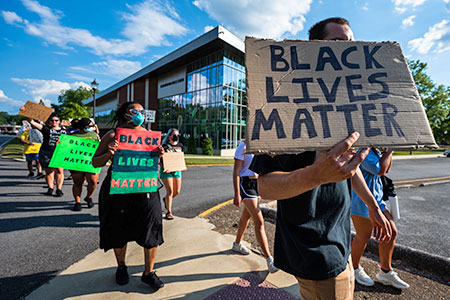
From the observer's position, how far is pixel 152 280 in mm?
2256

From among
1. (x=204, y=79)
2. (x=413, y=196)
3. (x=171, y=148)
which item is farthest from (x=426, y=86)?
(x=171, y=148)

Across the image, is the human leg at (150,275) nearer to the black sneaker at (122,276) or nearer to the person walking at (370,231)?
the black sneaker at (122,276)

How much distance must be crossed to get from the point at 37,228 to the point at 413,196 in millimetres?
9379

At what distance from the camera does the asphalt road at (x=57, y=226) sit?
2.61 metres

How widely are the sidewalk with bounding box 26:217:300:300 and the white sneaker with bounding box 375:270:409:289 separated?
3.21 ft

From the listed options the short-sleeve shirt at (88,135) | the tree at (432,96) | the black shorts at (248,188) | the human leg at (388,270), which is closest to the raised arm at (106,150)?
the black shorts at (248,188)

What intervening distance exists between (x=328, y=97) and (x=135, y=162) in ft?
6.76

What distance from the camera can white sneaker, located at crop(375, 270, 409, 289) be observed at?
93.4 inches

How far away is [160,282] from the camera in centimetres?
227

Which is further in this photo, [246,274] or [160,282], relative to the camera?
[246,274]

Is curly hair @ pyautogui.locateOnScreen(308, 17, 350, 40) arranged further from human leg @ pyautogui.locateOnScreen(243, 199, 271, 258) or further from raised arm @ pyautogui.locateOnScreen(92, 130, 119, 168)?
raised arm @ pyautogui.locateOnScreen(92, 130, 119, 168)

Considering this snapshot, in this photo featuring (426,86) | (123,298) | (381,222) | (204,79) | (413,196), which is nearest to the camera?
(381,222)

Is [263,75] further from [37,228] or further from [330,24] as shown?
[37,228]

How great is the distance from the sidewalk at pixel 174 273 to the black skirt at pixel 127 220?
17.1 inches
